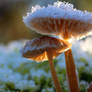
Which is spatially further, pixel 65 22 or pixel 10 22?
pixel 10 22

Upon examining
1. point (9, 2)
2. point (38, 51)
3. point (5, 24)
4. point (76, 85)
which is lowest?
point (76, 85)

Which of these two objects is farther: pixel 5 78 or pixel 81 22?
pixel 5 78

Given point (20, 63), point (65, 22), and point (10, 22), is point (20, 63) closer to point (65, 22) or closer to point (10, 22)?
point (65, 22)

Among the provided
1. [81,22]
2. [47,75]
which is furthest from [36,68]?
[81,22]

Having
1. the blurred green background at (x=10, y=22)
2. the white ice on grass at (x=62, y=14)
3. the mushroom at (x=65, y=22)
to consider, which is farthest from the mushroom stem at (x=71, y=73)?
the blurred green background at (x=10, y=22)

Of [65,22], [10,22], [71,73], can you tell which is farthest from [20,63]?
[10,22]

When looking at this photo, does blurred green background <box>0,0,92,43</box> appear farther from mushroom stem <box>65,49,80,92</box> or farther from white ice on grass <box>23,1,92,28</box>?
white ice on grass <box>23,1,92,28</box>

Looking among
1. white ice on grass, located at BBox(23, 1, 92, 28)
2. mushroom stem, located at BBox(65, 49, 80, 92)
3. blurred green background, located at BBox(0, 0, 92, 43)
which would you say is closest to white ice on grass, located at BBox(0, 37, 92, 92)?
mushroom stem, located at BBox(65, 49, 80, 92)

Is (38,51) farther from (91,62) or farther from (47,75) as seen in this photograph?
(91,62)
